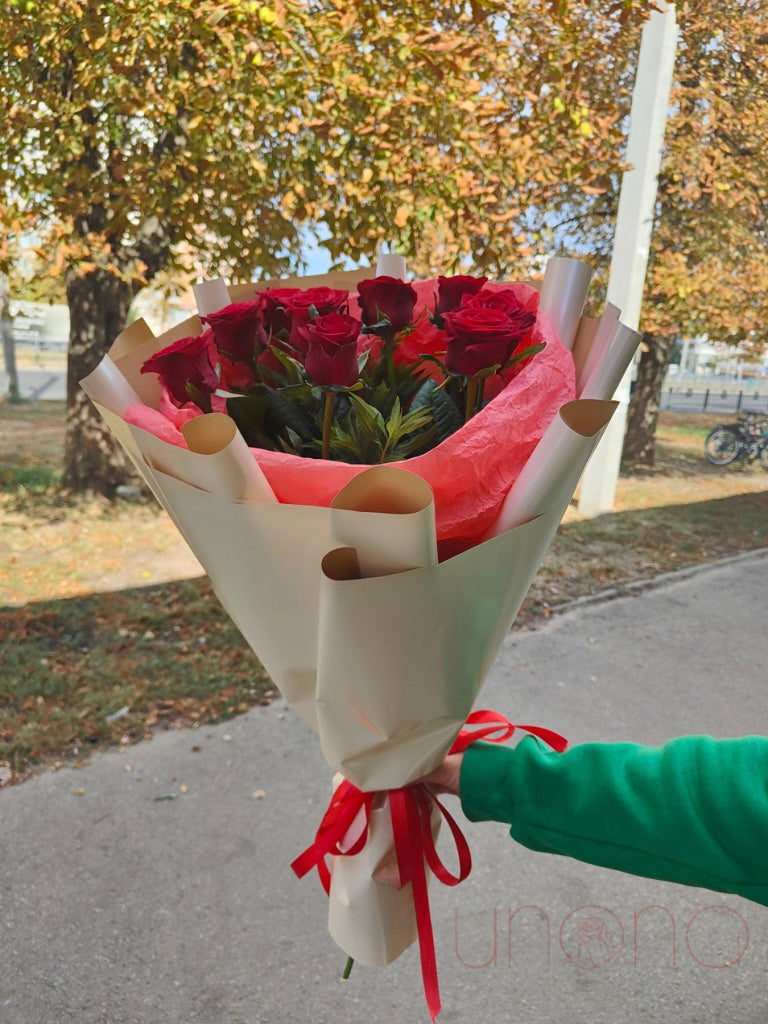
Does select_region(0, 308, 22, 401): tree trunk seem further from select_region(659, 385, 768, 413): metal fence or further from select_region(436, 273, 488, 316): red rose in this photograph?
select_region(436, 273, 488, 316): red rose

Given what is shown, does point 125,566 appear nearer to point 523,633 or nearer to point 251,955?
point 523,633

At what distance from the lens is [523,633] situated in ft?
14.6

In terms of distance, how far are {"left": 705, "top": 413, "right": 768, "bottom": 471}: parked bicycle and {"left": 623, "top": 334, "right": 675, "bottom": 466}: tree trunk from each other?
0.76m

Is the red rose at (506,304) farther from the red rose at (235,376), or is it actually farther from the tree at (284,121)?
the tree at (284,121)

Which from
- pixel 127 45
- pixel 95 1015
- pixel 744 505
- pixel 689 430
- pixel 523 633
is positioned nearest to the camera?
pixel 95 1015

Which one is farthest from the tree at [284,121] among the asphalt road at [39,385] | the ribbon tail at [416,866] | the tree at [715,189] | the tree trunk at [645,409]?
the asphalt road at [39,385]

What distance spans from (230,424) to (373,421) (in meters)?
0.19

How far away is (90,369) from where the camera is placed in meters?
5.85

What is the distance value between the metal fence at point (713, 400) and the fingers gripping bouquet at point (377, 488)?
931 centimetres

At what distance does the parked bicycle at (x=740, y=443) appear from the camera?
9.08 meters

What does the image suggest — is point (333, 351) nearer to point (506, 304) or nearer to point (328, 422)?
point (328, 422)

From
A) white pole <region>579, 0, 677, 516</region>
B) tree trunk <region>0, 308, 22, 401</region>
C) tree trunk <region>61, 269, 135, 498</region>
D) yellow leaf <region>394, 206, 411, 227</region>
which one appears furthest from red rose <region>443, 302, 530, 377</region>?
tree trunk <region>0, 308, 22, 401</region>

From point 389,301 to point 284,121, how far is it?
3.47 m

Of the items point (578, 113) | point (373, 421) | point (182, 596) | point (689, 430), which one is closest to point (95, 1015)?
point (373, 421)
